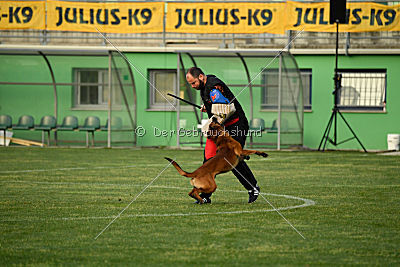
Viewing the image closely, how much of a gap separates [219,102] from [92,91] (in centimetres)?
1864

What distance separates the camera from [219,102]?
10.4 m

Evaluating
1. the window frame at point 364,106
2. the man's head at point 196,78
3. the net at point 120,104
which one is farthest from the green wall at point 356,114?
the man's head at point 196,78

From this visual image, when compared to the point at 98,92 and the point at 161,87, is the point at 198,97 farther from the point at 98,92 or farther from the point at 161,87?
the point at 98,92

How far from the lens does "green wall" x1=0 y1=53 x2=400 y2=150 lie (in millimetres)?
27562

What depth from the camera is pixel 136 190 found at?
12.6 metres

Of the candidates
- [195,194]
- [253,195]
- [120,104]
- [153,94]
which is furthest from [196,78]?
[153,94]

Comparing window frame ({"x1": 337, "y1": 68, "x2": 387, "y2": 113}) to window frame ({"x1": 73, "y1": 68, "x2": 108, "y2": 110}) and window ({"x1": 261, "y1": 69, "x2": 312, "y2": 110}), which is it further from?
window frame ({"x1": 73, "y1": 68, "x2": 108, "y2": 110})

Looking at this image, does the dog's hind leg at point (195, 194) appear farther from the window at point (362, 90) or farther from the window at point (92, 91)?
the window at point (362, 90)

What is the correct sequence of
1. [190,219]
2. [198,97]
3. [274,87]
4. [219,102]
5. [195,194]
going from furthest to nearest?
[198,97]
[274,87]
[219,102]
[195,194]
[190,219]

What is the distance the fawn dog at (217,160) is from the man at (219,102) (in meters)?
0.36

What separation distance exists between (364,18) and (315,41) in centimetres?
269

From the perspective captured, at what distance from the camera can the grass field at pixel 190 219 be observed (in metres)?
6.79

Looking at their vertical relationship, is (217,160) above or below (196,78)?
below

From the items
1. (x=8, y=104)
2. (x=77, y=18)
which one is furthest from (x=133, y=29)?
(x=8, y=104)
